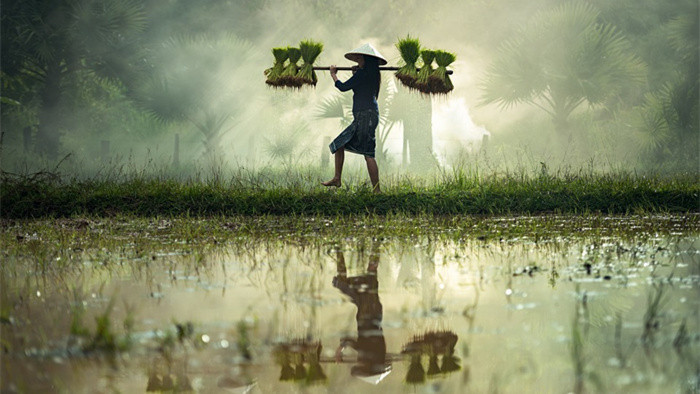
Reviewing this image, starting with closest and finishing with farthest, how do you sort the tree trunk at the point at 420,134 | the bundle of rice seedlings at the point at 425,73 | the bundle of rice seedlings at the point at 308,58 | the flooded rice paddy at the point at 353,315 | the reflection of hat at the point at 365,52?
the flooded rice paddy at the point at 353,315 → the reflection of hat at the point at 365,52 → the bundle of rice seedlings at the point at 425,73 → the bundle of rice seedlings at the point at 308,58 → the tree trunk at the point at 420,134

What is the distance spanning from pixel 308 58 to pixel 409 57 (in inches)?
69.0

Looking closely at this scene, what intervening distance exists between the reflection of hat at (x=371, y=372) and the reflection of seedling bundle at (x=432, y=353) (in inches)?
3.8

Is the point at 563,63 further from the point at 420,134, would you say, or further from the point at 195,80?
the point at 195,80

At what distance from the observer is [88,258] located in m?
5.84

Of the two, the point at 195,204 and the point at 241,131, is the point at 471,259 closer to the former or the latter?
the point at 195,204

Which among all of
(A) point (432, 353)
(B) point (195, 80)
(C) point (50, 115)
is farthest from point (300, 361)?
(B) point (195, 80)

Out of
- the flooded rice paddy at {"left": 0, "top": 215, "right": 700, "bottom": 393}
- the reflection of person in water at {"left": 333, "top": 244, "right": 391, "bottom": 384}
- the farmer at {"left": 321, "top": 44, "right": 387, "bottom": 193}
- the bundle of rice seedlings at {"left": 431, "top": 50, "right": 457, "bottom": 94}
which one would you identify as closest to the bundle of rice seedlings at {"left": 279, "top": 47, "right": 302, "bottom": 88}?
the farmer at {"left": 321, "top": 44, "right": 387, "bottom": 193}

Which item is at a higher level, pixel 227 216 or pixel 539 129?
pixel 539 129

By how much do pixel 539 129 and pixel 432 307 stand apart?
132 ft

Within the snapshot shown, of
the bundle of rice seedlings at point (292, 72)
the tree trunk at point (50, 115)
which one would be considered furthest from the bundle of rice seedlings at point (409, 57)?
the tree trunk at point (50, 115)

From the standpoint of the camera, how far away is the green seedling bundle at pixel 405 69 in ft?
39.3

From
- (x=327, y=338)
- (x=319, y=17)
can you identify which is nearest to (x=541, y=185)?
(x=327, y=338)

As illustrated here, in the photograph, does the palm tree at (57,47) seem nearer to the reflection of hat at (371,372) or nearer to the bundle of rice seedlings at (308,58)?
the bundle of rice seedlings at (308,58)

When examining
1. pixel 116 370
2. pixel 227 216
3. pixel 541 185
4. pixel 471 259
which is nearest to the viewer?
pixel 116 370
